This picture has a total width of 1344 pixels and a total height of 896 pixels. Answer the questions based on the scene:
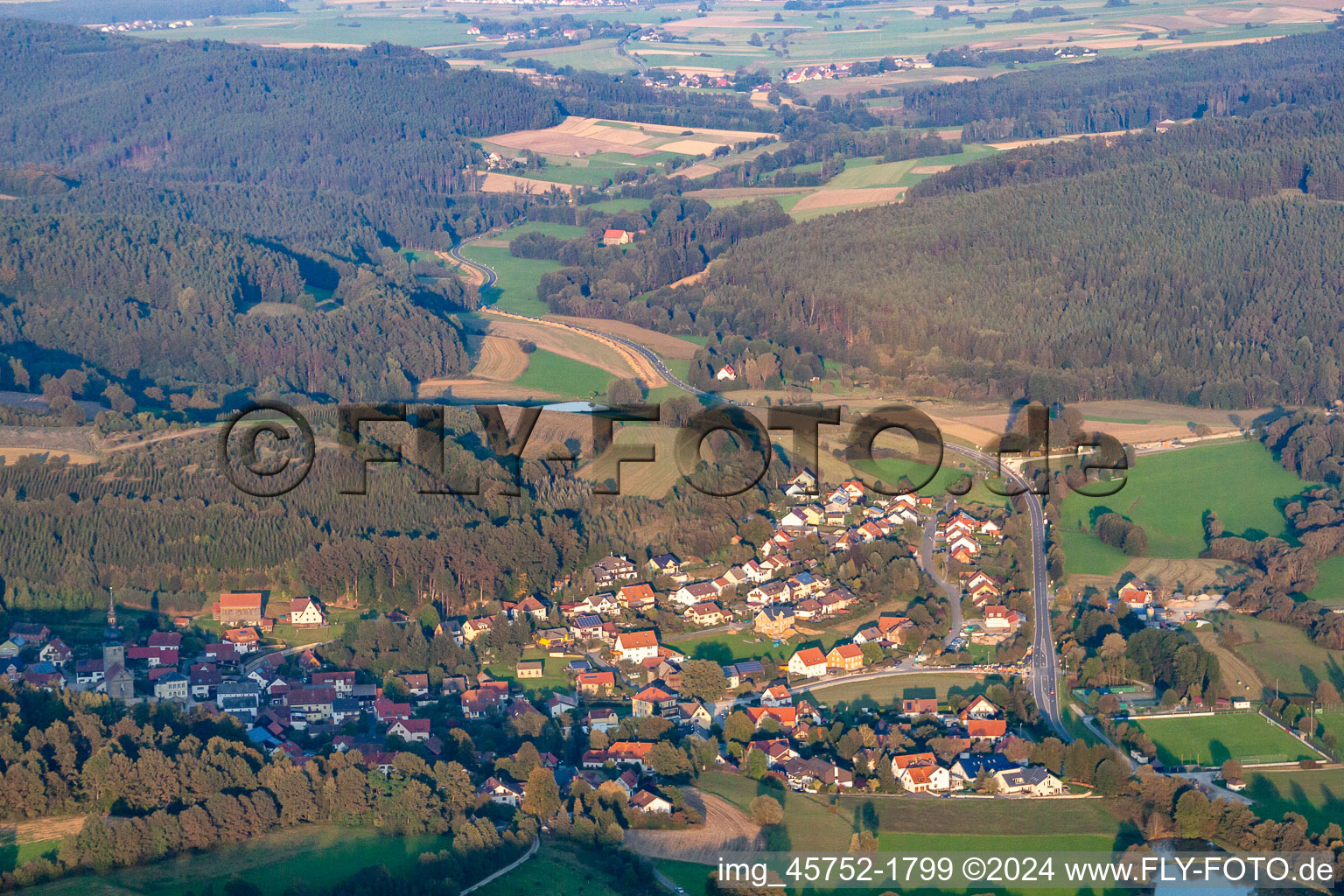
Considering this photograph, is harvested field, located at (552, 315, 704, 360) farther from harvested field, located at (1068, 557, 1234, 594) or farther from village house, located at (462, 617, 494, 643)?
village house, located at (462, 617, 494, 643)

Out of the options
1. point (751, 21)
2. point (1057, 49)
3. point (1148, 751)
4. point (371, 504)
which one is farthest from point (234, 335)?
point (751, 21)

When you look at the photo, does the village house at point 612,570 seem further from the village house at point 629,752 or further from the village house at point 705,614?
the village house at point 629,752

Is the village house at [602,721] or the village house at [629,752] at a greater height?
the village house at [629,752]

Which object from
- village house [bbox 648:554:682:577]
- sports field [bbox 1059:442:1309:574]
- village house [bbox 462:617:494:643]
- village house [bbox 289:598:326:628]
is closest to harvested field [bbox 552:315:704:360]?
sports field [bbox 1059:442:1309:574]

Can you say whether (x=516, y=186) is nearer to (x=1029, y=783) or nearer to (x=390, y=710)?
(x=390, y=710)

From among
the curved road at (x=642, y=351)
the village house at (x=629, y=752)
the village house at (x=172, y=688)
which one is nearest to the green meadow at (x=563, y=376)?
the curved road at (x=642, y=351)
